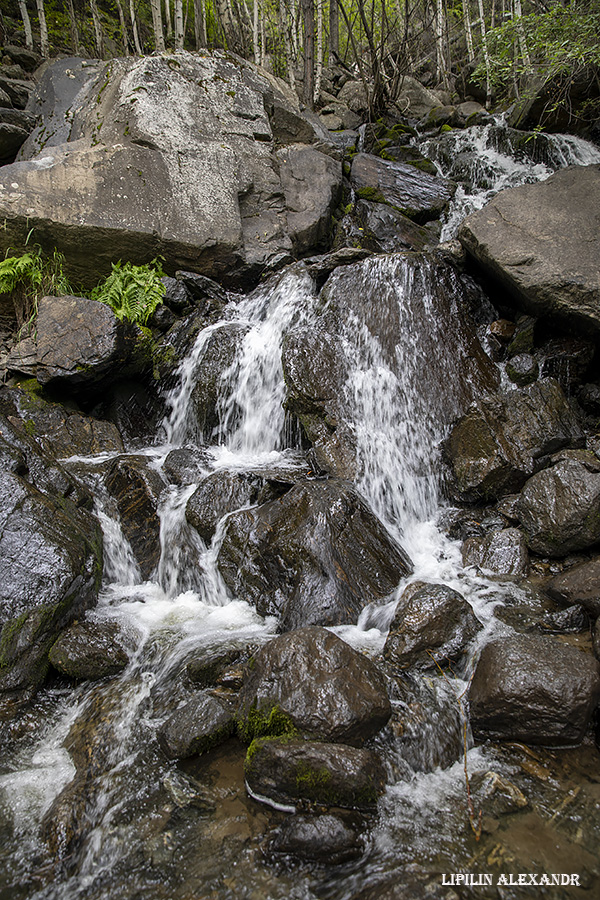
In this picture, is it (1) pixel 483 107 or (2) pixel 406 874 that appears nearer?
(2) pixel 406 874

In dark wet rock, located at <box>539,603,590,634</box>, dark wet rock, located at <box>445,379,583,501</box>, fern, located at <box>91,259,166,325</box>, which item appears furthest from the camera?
fern, located at <box>91,259,166,325</box>

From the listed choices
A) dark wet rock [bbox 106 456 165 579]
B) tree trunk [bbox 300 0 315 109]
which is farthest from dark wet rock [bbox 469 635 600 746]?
tree trunk [bbox 300 0 315 109]

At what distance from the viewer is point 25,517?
4246 mm

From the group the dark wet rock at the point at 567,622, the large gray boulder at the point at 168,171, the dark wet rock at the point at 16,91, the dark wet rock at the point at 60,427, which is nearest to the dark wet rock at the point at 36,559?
the dark wet rock at the point at 60,427

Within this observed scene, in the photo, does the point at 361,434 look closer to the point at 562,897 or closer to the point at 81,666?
the point at 81,666

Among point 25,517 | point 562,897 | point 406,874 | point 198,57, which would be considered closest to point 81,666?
point 25,517

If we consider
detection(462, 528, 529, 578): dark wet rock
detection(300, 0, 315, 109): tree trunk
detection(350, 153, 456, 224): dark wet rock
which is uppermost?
detection(300, 0, 315, 109): tree trunk

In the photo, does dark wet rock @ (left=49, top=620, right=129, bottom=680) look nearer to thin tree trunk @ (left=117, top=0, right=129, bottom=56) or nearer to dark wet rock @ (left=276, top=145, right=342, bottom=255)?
dark wet rock @ (left=276, top=145, right=342, bottom=255)

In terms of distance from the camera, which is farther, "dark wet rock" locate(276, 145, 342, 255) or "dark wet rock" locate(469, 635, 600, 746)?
"dark wet rock" locate(276, 145, 342, 255)

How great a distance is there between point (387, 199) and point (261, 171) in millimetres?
3099

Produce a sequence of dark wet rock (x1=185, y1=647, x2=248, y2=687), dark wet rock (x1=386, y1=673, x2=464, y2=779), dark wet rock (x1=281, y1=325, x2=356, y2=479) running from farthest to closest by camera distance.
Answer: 1. dark wet rock (x1=281, y1=325, x2=356, y2=479)
2. dark wet rock (x1=185, y1=647, x2=248, y2=687)
3. dark wet rock (x1=386, y1=673, x2=464, y2=779)

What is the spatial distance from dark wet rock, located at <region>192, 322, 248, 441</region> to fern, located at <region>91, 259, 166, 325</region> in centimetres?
119

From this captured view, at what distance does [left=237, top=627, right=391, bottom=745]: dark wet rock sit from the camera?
9.27 feet

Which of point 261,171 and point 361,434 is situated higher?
point 261,171
